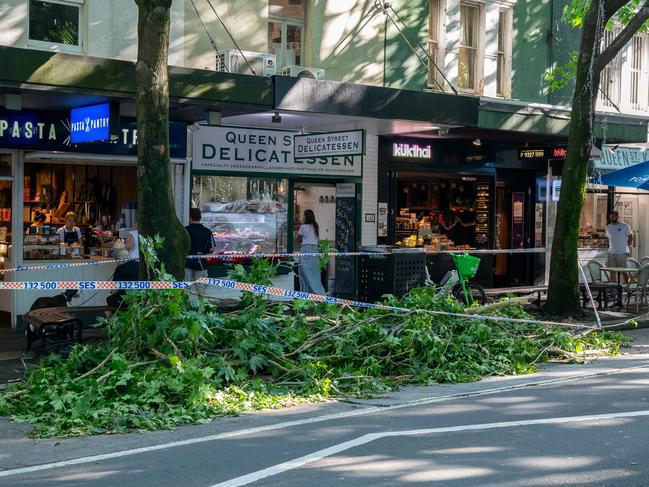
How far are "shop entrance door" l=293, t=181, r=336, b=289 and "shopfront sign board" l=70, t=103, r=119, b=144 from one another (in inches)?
209

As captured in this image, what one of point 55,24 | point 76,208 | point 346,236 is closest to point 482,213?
point 346,236

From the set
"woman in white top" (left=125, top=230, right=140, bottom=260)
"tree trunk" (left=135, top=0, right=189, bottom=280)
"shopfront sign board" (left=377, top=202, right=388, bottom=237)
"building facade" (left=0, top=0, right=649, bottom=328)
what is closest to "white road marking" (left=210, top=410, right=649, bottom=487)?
"tree trunk" (left=135, top=0, right=189, bottom=280)

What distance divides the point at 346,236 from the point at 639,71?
1063 cm

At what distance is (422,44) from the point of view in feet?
62.4

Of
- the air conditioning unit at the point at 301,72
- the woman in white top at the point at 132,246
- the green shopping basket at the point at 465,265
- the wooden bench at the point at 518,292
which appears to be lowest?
the wooden bench at the point at 518,292

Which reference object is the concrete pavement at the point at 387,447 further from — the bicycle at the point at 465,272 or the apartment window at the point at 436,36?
the apartment window at the point at 436,36

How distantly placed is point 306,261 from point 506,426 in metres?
9.55

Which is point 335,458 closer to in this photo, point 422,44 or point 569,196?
point 569,196

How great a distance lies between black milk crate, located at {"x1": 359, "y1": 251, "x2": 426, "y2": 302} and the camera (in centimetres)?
1520

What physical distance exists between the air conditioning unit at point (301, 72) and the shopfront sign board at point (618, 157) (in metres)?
8.89

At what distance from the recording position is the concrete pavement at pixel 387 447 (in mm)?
6430

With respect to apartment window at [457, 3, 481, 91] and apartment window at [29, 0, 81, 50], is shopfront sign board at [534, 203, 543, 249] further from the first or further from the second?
apartment window at [29, 0, 81, 50]

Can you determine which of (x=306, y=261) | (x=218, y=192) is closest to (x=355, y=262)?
(x=306, y=261)

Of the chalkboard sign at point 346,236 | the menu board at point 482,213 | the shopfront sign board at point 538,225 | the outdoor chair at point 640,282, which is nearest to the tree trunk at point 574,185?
the outdoor chair at point 640,282
